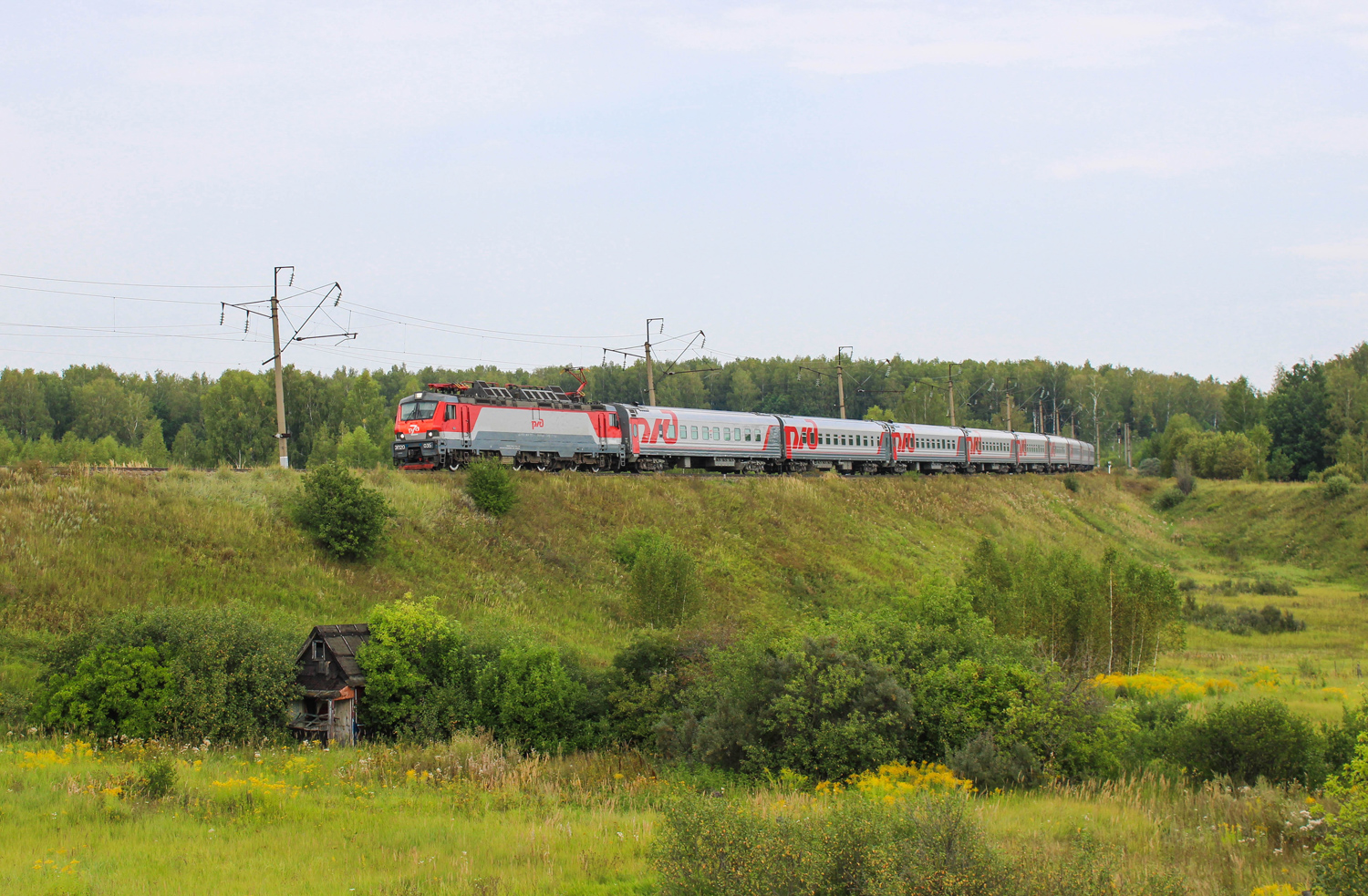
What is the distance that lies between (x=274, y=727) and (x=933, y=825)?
14.6m

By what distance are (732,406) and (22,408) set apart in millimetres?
87837

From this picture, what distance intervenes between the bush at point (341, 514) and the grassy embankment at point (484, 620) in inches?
22.6

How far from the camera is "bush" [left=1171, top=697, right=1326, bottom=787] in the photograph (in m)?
15.3

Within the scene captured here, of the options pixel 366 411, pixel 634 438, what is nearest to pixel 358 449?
pixel 366 411

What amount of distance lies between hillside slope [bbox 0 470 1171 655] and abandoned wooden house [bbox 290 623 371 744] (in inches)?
103

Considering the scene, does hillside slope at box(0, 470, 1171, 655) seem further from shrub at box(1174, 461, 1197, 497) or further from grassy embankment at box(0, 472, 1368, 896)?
shrub at box(1174, 461, 1197, 497)

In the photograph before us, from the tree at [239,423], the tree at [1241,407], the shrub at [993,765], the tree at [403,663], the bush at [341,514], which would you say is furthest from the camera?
the tree at [1241,407]

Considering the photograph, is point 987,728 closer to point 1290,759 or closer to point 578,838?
point 1290,759

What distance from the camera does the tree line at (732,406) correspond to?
8944cm

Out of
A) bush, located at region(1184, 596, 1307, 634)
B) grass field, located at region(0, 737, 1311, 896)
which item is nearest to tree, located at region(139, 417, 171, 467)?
grass field, located at region(0, 737, 1311, 896)

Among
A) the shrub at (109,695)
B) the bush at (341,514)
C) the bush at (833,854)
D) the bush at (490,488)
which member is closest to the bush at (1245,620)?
the bush at (490,488)

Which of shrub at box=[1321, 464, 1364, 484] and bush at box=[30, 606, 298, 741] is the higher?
shrub at box=[1321, 464, 1364, 484]

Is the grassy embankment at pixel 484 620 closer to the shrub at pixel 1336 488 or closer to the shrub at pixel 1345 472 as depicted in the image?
the shrub at pixel 1336 488

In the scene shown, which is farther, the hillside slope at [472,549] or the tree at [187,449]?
the tree at [187,449]
